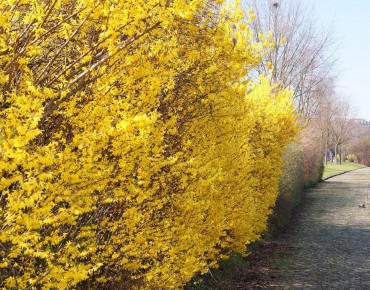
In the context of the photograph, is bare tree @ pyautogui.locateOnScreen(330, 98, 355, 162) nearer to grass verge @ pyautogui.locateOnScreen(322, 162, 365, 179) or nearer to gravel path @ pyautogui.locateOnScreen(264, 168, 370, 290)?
grass verge @ pyautogui.locateOnScreen(322, 162, 365, 179)

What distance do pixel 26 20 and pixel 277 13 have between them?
82.2ft

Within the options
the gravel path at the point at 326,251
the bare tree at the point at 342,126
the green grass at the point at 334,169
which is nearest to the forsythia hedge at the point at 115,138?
the gravel path at the point at 326,251

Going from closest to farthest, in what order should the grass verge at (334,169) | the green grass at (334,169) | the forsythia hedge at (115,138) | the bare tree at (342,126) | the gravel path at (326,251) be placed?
the forsythia hedge at (115,138) → the gravel path at (326,251) → the grass verge at (334,169) → the green grass at (334,169) → the bare tree at (342,126)

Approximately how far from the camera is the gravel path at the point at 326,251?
31.7 ft

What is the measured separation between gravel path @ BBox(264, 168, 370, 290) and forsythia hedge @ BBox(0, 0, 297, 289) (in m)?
2.52

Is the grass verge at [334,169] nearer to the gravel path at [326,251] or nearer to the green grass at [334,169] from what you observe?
the green grass at [334,169]

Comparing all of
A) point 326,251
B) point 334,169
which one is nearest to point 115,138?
point 326,251

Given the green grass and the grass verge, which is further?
the green grass

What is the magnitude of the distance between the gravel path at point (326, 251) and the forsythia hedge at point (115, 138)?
252cm

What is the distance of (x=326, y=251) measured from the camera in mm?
12547

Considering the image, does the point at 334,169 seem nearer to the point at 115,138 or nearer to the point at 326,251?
the point at 326,251

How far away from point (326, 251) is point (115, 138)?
10518 millimetres

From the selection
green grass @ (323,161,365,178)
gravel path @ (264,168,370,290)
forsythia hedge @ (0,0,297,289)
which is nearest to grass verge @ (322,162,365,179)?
green grass @ (323,161,365,178)

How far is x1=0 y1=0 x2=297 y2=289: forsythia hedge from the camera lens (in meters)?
3.04
